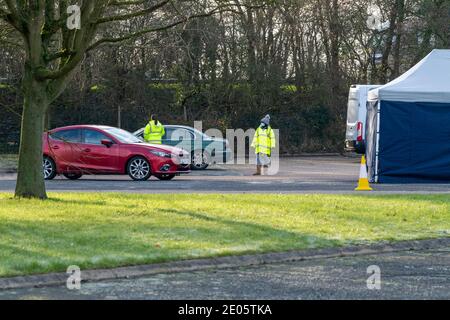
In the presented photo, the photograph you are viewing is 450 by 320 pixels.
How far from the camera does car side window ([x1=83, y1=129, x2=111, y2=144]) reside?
24.6 m

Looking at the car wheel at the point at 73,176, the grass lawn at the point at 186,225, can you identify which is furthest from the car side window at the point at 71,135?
the grass lawn at the point at 186,225

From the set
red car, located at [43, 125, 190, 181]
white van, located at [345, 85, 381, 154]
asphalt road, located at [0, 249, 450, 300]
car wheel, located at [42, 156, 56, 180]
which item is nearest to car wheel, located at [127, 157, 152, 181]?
red car, located at [43, 125, 190, 181]

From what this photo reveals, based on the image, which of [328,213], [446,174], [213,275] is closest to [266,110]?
[446,174]

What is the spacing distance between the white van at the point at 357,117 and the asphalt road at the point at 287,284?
20860 mm

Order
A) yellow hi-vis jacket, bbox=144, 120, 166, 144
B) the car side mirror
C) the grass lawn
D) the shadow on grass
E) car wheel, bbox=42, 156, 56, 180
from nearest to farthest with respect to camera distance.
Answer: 1. the shadow on grass
2. the grass lawn
3. the car side mirror
4. car wheel, bbox=42, 156, 56, 180
5. yellow hi-vis jacket, bbox=144, 120, 166, 144

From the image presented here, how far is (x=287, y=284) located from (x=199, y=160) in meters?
19.9

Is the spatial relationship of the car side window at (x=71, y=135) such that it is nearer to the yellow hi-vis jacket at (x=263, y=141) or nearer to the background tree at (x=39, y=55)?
the yellow hi-vis jacket at (x=263, y=141)

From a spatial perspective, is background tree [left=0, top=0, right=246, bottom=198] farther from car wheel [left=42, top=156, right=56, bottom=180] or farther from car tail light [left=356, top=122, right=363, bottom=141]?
car tail light [left=356, top=122, right=363, bottom=141]

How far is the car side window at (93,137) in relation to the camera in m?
24.6

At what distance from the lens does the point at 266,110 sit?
4153 centimetres

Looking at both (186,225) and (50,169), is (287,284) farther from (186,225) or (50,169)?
(50,169)

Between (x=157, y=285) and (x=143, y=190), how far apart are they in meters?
10.9

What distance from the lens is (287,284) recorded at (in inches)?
390

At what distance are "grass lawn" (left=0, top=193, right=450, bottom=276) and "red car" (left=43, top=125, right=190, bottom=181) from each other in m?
5.67
